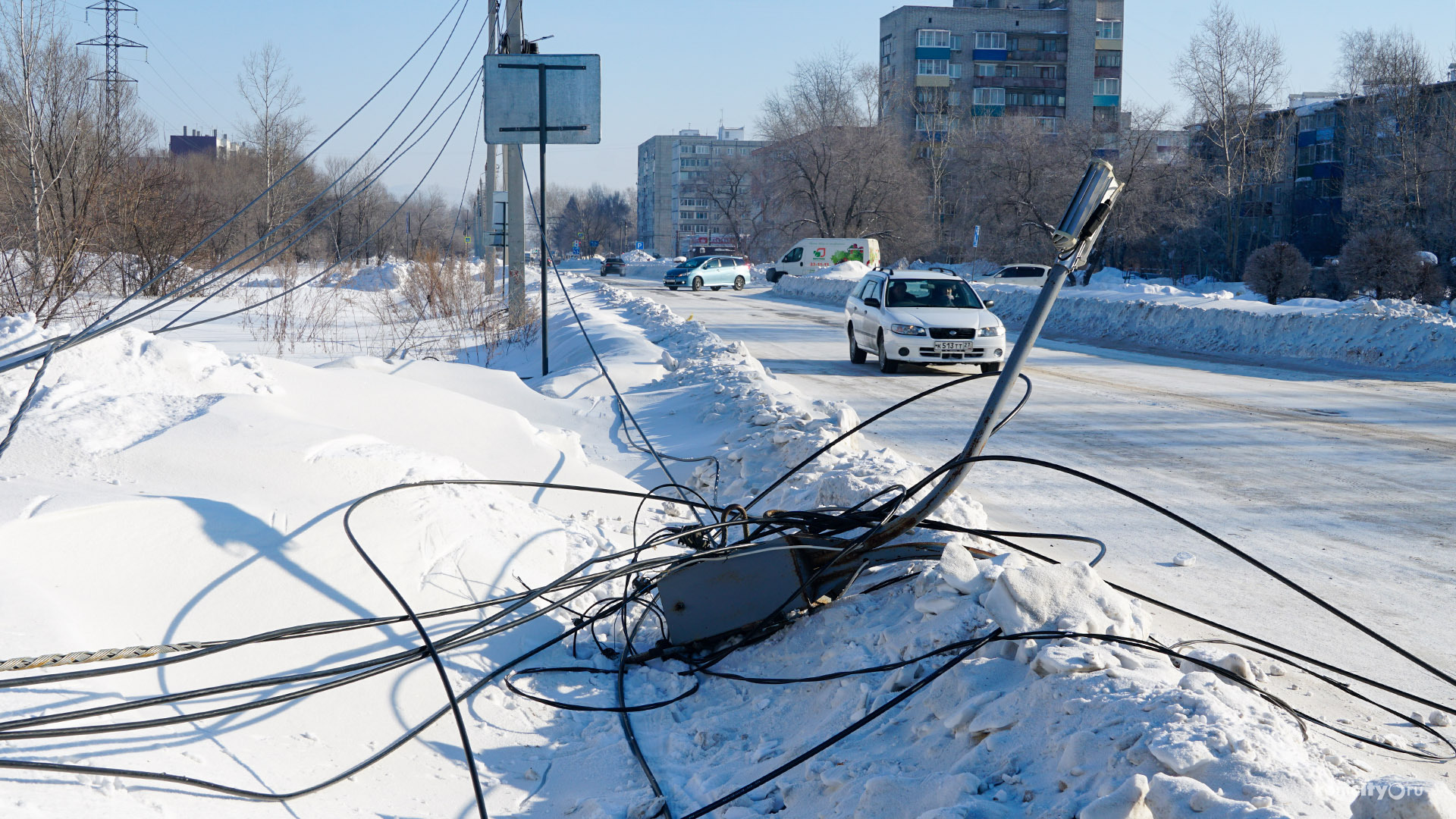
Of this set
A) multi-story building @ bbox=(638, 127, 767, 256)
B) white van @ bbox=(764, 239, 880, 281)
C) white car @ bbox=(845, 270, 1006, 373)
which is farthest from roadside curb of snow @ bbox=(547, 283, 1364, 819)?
multi-story building @ bbox=(638, 127, 767, 256)

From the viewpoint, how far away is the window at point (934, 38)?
294ft

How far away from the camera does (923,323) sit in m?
14.9

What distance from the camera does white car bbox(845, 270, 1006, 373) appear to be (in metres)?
14.9

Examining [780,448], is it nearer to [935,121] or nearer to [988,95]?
[935,121]

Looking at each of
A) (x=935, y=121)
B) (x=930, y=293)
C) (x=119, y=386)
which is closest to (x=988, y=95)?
(x=935, y=121)

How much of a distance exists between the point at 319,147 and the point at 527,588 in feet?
31.3

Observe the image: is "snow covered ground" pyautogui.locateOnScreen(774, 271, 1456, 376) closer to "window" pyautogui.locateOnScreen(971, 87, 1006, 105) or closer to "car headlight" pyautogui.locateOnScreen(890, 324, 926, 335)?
"car headlight" pyautogui.locateOnScreen(890, 324, 926, 335)

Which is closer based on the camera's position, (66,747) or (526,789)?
(66,747)

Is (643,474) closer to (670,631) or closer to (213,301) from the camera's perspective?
(670,631)

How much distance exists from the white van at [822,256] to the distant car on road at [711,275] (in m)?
2.63

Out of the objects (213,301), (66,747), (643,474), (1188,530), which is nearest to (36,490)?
(66,747)

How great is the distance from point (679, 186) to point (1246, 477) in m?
147

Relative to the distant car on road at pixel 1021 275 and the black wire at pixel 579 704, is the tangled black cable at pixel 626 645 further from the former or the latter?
the distant car on road at pixel 1021 275

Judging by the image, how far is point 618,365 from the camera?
13.0 m
